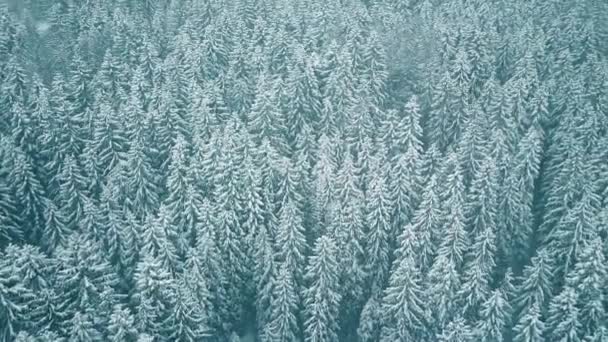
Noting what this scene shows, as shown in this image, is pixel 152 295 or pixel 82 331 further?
pixel 152 295

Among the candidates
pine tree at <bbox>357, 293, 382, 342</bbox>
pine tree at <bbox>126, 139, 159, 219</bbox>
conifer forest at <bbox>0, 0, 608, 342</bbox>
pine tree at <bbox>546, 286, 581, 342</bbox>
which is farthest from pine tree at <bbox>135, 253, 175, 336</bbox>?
pine tree at <bbox>546, 286, 581, 342</bbox>

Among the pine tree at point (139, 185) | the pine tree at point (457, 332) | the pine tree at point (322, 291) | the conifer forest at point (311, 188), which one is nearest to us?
the pine tree at point (457, 332)

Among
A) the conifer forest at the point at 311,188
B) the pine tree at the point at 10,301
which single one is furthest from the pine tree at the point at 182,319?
the pine tree at the point at 10,301

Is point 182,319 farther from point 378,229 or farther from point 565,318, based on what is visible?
point 565,318

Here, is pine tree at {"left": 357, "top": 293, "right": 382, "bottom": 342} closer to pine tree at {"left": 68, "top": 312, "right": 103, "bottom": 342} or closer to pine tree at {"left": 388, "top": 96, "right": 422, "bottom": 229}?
pine tree at {"left": 388, "top": 96, "right": 422, "bottom": 229}

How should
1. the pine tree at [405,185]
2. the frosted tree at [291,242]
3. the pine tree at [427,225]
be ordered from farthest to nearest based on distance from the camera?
1. the pine tree at [405,185]
2. the pine tree at [427,225]
3. the frosted tree at [291,242]

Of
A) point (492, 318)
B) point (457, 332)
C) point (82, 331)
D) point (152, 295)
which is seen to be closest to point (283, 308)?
point (152, 295)

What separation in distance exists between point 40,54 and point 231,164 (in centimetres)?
3739

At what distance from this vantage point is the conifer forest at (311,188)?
3366cm

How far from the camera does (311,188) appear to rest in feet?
140

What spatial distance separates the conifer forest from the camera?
33.7 meters

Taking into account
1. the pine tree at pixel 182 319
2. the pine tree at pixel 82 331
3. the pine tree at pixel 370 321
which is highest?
the pine tree at pixel 82 331

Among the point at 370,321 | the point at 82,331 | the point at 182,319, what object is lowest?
the point at 370,321

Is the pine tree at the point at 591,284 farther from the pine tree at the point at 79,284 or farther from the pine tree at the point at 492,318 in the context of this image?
the pine tree at the point at 79,284
